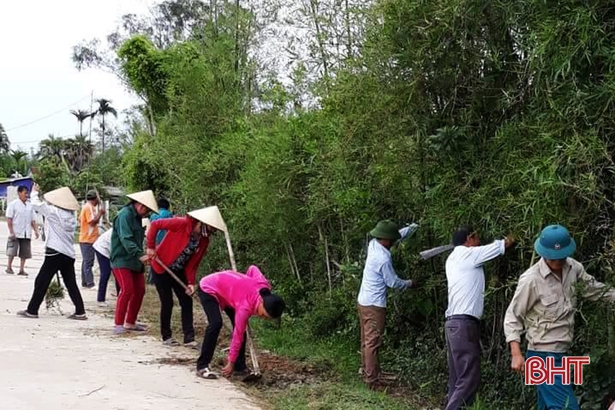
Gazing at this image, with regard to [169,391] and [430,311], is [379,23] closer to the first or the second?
[430,311]

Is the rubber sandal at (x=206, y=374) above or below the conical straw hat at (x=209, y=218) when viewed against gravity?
below

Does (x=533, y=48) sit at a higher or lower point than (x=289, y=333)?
higher

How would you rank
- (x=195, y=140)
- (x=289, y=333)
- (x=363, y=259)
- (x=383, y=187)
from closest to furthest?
(x=383, y=187)
(x=363, y=259)
(x=289, y=333)
(x=195, y=140)

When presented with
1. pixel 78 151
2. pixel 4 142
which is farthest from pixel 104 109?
pixel 4 142

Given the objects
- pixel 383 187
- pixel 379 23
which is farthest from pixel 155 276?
pixel 379 23

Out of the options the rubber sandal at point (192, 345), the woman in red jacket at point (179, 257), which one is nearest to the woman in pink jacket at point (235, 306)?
the woman in red jacket at point (179, 257)

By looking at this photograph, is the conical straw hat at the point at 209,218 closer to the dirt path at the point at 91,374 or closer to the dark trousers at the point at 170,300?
the dark trousers at the point at 170,300

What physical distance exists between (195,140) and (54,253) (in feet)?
13.8

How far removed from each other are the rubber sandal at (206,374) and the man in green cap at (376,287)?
134 cm

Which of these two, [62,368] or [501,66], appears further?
[62,368]

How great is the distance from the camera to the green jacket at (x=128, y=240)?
27.1ft

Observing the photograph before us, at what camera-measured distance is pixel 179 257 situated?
778cm

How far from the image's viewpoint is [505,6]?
15.5ft

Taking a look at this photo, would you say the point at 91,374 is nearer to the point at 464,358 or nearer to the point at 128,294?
→ the point at 128,294
